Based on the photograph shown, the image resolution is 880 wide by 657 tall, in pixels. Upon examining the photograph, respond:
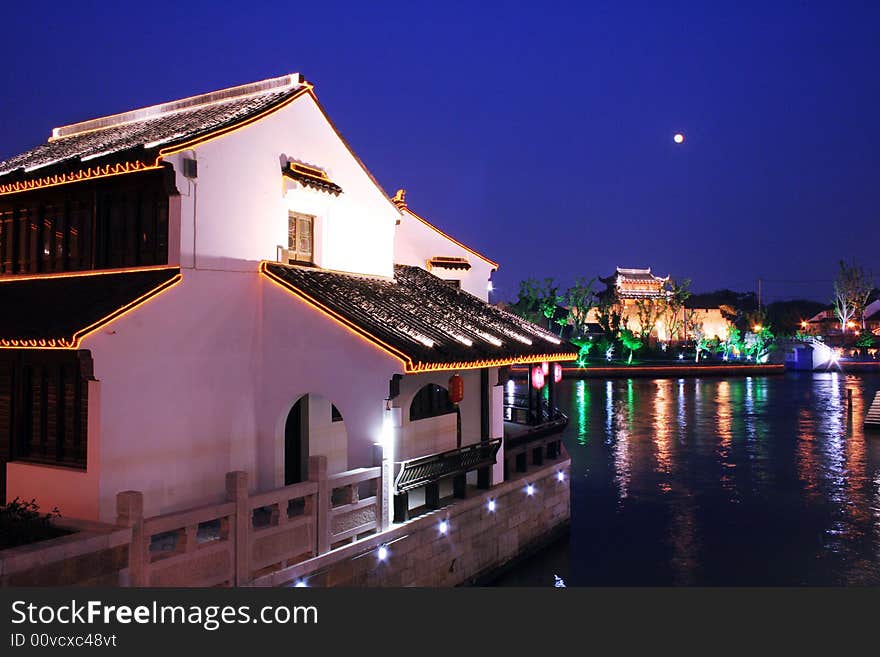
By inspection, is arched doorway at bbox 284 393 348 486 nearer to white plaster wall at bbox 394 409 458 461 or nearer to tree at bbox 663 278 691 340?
white plaster wall at bbox 394 409 458 461

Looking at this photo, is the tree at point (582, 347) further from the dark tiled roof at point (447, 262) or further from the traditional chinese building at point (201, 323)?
the traditional chinese building at point (201, 323)

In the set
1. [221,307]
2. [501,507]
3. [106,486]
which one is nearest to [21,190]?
[221,307]

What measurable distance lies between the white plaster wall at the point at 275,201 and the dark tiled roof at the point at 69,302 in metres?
0.70

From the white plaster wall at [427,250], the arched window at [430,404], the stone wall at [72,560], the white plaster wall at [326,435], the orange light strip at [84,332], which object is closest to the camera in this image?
the stone wall at [72,560]

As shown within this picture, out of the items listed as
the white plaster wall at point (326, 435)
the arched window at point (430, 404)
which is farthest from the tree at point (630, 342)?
the white plaster wall at point (326, 435)

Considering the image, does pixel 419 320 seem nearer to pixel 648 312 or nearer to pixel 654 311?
pixel 648 312

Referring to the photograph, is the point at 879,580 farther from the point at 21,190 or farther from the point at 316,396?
the point at 21,190

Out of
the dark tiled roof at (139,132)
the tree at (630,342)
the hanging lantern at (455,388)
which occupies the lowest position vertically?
the hanging lantern at (455,388)

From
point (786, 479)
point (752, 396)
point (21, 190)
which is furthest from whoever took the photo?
point (752, 396)

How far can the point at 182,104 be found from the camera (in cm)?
1359

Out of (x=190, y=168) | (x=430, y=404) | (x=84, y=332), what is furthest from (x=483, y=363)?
(x=84, y=332)

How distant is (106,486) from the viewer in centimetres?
854

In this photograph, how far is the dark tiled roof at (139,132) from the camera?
391 inches

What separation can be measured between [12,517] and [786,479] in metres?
19.1
